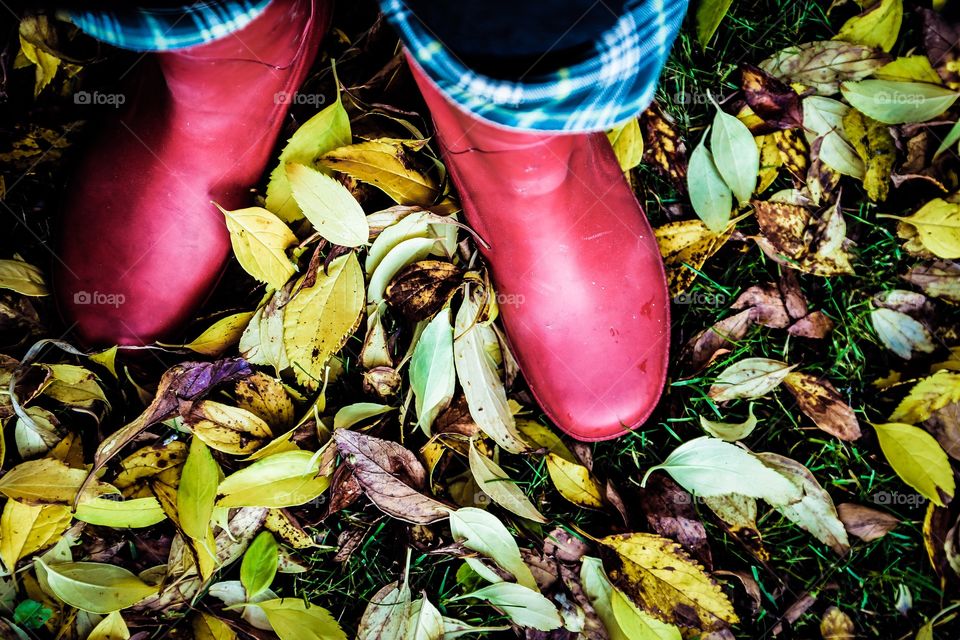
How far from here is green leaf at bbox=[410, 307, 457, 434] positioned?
0.80 meters

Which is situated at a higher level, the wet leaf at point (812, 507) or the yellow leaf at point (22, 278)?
the yellow leaf at point (22, 278)

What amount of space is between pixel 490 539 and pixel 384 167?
46 centimetres

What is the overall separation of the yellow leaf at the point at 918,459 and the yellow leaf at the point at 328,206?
2.23 feet

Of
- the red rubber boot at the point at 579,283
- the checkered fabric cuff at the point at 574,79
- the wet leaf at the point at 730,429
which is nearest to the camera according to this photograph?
the checkered fabric cuff at the point at 574,79

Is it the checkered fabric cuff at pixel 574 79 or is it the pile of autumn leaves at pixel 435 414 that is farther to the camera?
the pile of autumn leaves at pixel 435 414

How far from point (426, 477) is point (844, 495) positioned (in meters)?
0.53

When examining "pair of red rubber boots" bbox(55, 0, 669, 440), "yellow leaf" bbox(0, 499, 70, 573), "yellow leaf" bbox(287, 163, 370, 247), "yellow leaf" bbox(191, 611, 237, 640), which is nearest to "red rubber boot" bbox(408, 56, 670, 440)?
"pair of red rubber boots" bbox(55, 0, 669, 440)

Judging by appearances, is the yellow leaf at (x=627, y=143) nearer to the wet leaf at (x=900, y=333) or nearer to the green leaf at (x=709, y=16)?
the green leaf at (x=709, y=16)

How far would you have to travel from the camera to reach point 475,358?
83 centimetres

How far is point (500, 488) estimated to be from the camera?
2.66 ft

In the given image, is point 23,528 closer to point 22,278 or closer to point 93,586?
point 93,586

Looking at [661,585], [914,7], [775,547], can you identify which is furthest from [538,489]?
[914,7]

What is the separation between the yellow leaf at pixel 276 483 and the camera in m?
0.76

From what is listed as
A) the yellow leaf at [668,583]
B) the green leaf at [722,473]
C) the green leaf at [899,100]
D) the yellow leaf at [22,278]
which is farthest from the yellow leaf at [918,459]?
the yellow leaf at [22,278]
